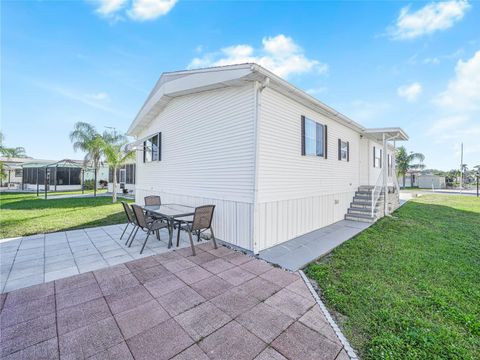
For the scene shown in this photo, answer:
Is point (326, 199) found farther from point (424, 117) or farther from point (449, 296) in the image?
point (424, 117)

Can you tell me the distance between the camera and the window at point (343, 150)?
26.0ft

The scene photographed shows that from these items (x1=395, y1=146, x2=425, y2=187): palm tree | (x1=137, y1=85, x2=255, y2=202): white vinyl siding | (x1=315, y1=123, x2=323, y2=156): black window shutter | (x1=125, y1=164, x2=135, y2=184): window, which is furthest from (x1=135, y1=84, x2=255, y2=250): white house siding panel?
(x1=395, y1=146, x2=425, y2=187): palm tree

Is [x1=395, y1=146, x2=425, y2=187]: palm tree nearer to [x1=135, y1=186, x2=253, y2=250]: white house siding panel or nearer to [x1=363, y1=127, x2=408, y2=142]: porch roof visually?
[x1=363, y1=127, x2=408, y2=142]: porch roof

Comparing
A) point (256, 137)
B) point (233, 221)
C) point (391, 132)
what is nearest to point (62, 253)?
point (233, 221)

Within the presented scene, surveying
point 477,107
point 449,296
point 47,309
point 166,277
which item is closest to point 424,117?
point 477,107

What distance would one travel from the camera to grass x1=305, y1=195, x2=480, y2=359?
2115mm

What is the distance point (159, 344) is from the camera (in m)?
2.05

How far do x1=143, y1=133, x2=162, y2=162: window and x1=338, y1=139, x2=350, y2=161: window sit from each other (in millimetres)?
6953

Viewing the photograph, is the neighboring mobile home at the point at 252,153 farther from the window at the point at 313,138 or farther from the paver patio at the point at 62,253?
the paver patio at the point at 62,253

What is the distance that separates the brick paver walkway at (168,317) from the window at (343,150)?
5.92 m

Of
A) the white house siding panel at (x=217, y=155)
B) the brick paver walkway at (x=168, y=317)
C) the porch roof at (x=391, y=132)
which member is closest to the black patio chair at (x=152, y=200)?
the white house siding panel at (x=217, y=155)

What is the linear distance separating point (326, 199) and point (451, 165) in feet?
158

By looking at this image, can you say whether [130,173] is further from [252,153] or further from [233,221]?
[252,153]

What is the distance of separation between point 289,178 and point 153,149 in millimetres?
6155
